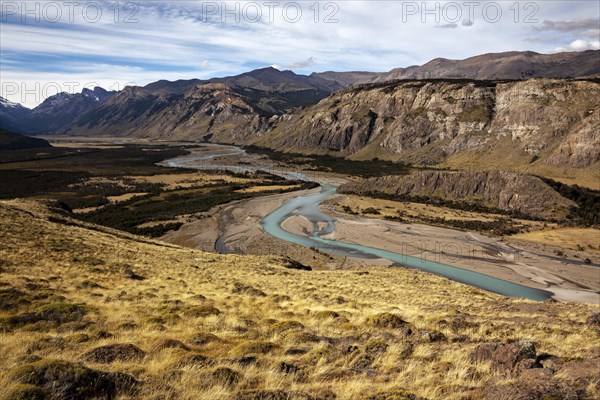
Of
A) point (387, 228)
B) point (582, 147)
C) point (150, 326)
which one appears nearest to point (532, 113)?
point (582, 147)

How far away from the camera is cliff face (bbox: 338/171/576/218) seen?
275ft

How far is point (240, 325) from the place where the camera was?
1452cm

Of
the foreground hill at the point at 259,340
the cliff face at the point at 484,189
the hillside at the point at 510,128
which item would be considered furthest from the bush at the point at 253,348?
the hillside at the point at 510,128

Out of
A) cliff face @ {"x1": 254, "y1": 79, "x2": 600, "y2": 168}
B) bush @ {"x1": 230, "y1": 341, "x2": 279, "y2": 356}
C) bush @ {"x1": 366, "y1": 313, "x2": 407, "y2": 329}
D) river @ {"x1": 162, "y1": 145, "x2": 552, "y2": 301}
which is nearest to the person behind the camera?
bush @ {"x1": 230, "y1": 341, "x2": 279, "y2": 356}

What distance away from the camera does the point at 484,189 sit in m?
95.8

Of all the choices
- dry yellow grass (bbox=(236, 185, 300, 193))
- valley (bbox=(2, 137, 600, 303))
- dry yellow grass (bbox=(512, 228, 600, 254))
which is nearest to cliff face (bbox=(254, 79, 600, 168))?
valley (bbox=(2, 137, 600, 303))

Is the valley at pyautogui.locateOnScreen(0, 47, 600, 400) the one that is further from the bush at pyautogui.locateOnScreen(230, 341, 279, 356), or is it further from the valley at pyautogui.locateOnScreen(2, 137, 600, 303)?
the valley at pyautogui.locateOnScreen(2, 137, 600, 303)

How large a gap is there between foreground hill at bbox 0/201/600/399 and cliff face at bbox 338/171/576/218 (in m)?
71.2

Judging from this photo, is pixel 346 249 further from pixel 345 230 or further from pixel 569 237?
pixel 569 237

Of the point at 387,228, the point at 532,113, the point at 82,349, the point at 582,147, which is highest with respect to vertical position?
the point at 532,113

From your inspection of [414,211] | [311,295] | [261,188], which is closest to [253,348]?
[311,295]

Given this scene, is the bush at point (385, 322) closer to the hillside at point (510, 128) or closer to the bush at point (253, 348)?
the bush at point (253, 348)

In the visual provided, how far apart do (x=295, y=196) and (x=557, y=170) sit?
85.2 m

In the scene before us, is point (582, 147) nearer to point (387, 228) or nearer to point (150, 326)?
point (387, 228)
